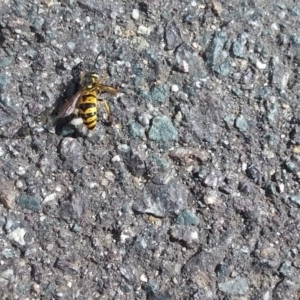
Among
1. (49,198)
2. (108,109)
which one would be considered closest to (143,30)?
(108,109)

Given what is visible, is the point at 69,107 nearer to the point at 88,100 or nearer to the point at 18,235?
the point at 88,100

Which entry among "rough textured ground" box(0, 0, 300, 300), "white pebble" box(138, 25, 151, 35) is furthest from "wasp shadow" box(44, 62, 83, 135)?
"white pebble" box(138, 25, 151, 35)

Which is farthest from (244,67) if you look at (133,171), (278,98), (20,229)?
(20,229)

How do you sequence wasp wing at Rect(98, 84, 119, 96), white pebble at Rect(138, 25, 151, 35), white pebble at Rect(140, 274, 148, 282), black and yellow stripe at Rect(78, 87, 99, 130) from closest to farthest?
1. white pebble at Rect(140, 274, 148, 282)
2. black and yellow stripe at Rect(78, 87, 99, 130)
3. wasp wing at Rect(98, 84, 119, 96)
4. white pebble at Rect(138, 25, 151, 35)

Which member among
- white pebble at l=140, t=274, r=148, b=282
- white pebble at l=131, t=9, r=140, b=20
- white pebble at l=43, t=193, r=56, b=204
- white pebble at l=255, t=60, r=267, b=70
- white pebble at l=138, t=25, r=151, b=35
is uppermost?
white pebble at l=255, t=60, r=267, b=70

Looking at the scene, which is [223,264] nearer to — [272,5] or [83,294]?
[83,294]

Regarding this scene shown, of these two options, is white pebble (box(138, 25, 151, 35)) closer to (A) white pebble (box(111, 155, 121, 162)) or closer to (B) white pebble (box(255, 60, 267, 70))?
(B) white pebble (box(255, 60, 267, 70))

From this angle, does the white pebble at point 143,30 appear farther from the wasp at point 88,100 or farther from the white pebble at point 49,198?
the white pebble at point 49,198

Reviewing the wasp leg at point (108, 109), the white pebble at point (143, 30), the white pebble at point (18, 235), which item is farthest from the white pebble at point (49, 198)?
the white pebble at point (143, 30)
